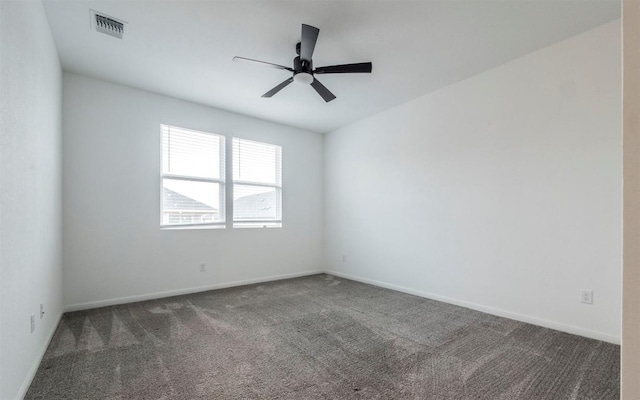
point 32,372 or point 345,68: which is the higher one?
point 345,68

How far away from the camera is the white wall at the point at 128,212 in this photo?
3365 millimetres

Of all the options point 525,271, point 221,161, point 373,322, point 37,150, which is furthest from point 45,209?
point 525,271

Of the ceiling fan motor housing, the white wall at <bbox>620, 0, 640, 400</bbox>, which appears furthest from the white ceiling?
the white wall at <bbox>620, 0, 640, 400</bbox>

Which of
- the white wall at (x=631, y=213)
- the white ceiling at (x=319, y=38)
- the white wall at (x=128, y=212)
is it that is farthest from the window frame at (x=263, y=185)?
the white wall at (x=631, y=213)

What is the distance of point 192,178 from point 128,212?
35.4 inches

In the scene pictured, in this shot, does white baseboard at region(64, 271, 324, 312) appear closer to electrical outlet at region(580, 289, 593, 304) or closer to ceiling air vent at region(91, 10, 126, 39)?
ceiling air vent at region(91, 10, 126, 39)

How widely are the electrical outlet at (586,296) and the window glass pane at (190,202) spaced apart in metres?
4.31

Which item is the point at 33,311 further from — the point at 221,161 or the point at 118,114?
the point at 221,161

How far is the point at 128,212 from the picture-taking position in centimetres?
369

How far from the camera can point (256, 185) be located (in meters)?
4.88

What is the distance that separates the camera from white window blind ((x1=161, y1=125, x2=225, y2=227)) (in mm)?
4023

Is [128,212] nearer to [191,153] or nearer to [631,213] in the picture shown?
[191,153]

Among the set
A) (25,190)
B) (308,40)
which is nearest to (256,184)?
(308,40)

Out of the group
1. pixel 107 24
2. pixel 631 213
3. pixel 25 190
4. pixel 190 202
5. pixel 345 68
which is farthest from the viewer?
pixel 190 202
